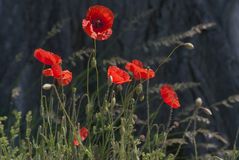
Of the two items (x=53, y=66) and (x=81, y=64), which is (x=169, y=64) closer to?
(x=81, y=64)

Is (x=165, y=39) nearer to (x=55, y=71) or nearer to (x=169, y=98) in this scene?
(x=169, y=98)

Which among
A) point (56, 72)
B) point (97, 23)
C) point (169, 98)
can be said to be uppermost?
point (97, 23)

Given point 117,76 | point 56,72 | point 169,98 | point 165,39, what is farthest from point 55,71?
Answer: point 165,39

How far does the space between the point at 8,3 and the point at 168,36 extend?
38.8 inches

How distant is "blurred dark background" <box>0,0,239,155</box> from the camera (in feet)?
15.5

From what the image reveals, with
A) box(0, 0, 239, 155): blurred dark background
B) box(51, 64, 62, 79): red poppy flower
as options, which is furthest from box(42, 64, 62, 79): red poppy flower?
box(0, 0, 239, 155): blurred dark background

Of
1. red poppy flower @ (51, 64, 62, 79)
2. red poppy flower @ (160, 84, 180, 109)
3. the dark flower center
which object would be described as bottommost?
red poppy flower @ (160, 84, 180, 109)

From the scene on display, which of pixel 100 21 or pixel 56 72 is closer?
pixel 56 72

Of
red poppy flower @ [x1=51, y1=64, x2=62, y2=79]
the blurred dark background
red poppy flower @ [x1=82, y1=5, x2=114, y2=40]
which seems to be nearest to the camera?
red poppy flower @ [x1=51, y1=64, x2=62, y2=79]

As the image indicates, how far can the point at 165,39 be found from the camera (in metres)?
4.55

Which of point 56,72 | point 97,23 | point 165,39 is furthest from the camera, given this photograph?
point 165,39

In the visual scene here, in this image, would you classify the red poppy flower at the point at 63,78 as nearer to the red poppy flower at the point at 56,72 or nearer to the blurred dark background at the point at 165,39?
the red poppy flower at the point at 56,72

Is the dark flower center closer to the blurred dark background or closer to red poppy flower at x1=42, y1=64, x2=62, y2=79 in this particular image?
red poppy flower at x1=42, y1=64, x2=62, y2=79

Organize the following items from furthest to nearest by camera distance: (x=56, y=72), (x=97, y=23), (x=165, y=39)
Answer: (x=165, y=39)
(x=97, y=23)
(x=56, y=72)
